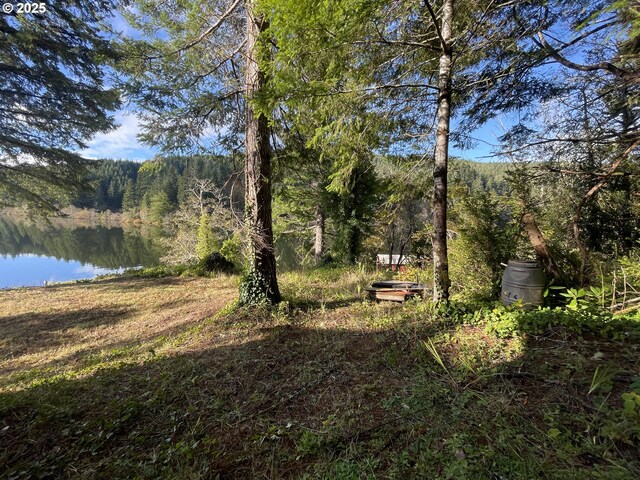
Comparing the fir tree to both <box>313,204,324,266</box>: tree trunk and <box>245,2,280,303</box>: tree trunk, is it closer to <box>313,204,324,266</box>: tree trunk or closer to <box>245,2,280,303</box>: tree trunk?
<box>245,2,280,303</box>: tree trunk

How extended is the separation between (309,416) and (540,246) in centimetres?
464

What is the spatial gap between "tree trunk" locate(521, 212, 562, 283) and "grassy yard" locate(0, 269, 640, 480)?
77.8 inches

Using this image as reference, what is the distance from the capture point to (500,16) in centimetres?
344

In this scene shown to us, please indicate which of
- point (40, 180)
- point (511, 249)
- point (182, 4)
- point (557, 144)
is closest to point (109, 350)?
point (182, 4)

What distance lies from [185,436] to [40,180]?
13.3 metres

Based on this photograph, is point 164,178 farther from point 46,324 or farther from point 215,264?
point 46,324

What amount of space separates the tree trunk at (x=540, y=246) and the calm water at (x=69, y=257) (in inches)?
815

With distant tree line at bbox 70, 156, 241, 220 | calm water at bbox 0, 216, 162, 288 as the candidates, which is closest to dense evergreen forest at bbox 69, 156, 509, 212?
distant tree line at bbox 70, 156, 241, 220

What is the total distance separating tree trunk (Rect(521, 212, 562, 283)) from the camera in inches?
173

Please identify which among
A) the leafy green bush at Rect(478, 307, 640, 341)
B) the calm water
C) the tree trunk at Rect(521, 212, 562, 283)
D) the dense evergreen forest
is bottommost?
the calm water

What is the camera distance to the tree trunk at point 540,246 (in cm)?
440

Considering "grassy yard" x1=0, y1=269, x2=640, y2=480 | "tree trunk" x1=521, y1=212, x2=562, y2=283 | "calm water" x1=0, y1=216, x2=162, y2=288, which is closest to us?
"grassy yard" x1=0, y1=269, x2=640, y2=480

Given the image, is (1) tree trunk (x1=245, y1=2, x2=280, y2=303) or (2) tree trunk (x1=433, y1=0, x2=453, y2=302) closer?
(2) tree trunk (x1=433, y1=0, x2=453, y2=302)

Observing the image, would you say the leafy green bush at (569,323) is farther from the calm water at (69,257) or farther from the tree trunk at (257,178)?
the calm water at (69,257)
